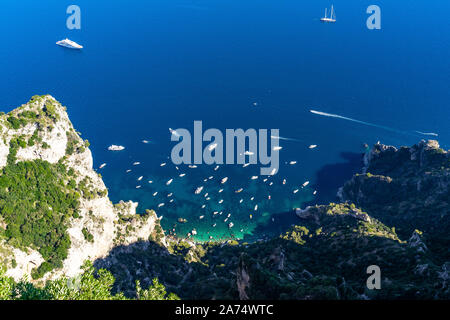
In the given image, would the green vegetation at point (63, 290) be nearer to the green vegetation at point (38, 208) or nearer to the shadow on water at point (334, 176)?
the green vegetation at point (38, 208)

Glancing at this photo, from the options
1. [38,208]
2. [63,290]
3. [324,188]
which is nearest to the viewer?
[63,290]

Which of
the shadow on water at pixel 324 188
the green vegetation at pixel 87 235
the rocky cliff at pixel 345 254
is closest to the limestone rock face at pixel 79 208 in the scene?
the green vegetation at pixel 87 235

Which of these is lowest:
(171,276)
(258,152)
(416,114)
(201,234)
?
(201,234)

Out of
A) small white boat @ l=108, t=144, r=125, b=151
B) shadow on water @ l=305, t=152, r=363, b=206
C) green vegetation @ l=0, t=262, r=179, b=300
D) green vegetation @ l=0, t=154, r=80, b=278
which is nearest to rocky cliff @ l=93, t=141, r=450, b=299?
green vegetation @ l=0, t=154, r=80, b=278

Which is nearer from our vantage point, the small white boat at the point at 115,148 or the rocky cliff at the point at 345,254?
the rocky cliff at the point at 345,254

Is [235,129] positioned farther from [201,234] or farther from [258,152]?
[201,234]

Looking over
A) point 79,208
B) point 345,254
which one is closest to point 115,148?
point 79,208

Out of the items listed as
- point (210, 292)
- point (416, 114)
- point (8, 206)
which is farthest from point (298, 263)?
point (416, 114)

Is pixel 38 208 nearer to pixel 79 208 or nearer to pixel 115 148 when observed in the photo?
pixel 79 208
